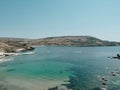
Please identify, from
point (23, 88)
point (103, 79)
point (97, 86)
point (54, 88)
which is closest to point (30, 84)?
point (23, 88)

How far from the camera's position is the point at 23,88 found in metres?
53.5

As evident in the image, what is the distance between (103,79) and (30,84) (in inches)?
956

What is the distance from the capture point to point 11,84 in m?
Answer: 58.9

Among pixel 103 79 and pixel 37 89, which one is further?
pixel 103 79

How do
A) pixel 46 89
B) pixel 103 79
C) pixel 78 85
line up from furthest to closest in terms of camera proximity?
pixel 103 79, pixel 78 85, pixel 46 89

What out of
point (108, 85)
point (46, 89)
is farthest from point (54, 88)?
point (108, 85)

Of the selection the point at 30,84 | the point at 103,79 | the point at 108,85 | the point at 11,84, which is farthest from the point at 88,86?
the point at 11,84

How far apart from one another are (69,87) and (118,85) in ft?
49.2

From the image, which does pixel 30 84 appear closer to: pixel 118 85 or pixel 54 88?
pixel 54 88

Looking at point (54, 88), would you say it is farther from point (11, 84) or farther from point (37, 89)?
point (11, 84)

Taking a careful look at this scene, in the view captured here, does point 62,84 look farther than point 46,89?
Yes

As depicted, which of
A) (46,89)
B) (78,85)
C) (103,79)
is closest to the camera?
(46,89)

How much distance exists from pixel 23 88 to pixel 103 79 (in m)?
27.0

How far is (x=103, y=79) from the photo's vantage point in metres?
64.4
